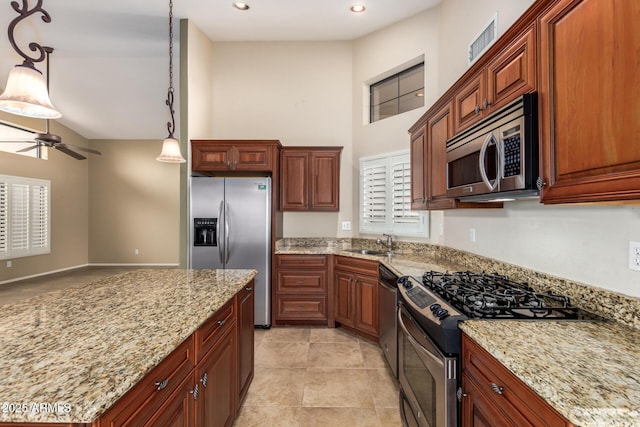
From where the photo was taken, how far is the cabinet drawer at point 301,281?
12.2ft

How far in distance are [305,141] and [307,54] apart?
1.21 m

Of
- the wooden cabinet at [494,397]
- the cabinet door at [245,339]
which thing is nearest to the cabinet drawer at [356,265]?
the cabinet door at [245,339]

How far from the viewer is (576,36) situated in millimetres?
1097

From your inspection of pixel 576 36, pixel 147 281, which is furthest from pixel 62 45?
pixel 576 36

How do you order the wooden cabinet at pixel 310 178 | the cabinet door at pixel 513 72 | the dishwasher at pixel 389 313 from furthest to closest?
the wooden cabinet at pixel 310 178 < the dishwasher at pixel 389 313 < the cabinet door at pixel 513 72

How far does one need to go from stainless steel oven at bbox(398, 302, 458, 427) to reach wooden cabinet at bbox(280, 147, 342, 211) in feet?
7.29

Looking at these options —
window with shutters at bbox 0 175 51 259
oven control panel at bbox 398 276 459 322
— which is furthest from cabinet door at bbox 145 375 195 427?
window with shutters at bbox 0 175 51 259

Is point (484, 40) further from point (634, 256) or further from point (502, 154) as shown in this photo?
point (634, 256)

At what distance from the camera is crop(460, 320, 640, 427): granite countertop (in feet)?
2.44

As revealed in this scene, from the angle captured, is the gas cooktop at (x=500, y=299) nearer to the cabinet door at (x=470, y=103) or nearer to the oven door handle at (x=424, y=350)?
the oven door handle at (x=424, y=350)

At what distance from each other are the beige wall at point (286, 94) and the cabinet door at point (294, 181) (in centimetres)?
32

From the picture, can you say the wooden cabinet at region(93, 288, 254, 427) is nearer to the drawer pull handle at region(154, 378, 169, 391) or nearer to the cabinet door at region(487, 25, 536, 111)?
the drawer pull handle at region(154, 378, 169, 391)

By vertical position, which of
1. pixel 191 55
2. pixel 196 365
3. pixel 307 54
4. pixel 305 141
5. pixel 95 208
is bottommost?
pixel 196 365

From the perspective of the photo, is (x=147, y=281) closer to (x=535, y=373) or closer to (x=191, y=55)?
(x=535, y=373)
